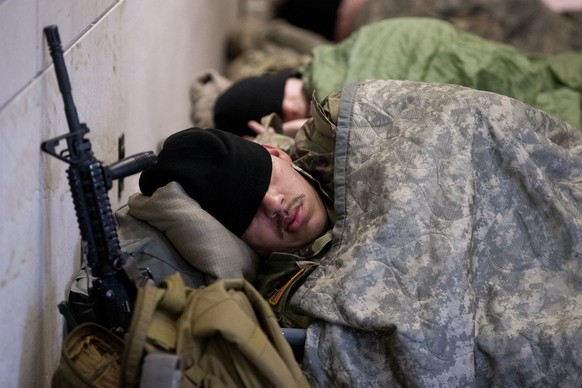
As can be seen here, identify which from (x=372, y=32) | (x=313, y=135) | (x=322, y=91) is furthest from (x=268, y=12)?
(x=313, y=135)

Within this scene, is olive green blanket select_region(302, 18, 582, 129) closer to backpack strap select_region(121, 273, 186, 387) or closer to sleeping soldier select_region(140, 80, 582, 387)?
sleeping soldier select_region(140, 80, 582, 387)

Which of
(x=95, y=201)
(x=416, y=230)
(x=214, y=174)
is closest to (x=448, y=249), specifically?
(x=416, y=230)

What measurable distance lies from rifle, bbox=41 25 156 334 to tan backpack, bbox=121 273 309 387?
117 millimetres

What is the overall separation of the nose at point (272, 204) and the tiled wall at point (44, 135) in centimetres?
34

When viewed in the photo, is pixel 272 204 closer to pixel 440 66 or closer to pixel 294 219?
pixel 294 219

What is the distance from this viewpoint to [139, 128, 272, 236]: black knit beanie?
1.39m

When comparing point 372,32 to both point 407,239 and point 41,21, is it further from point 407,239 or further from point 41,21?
point 41,21

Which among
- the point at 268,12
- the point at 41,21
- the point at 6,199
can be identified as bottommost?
the point at 268,12

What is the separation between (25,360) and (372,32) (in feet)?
5.11

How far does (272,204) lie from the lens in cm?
144

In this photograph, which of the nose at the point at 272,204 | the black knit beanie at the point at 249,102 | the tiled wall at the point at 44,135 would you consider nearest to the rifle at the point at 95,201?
the tiled wall at the point at 44,135

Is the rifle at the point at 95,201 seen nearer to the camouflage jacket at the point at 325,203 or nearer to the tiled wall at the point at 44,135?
the tiled wall at the point at 44,135

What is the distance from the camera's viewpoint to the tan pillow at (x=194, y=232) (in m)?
1.34

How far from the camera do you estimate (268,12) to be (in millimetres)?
4008
